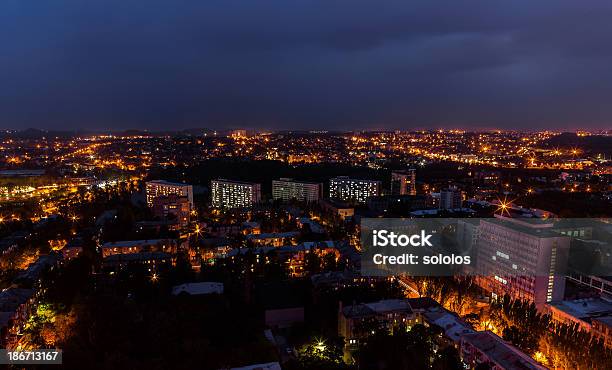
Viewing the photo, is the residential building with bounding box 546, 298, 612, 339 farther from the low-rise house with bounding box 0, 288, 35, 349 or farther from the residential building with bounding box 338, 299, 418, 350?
the low-rise house with bounding box 0, 288, 35, 349

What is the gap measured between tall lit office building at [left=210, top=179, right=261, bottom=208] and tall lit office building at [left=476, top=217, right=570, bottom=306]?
940cm

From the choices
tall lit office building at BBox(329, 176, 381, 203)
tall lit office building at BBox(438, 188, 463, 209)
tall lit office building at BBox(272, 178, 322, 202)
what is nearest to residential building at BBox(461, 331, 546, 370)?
tall lit office building at BBox(438, 188, 463, 209)

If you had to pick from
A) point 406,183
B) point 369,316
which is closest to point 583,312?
point 369,316

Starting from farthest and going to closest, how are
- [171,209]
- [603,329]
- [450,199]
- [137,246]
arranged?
[450,199], [171,209], [137,246], [603,329]

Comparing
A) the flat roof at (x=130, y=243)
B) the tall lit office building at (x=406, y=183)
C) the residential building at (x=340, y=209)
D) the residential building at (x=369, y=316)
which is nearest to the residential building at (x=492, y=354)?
the residential building at (x=369, y=316)

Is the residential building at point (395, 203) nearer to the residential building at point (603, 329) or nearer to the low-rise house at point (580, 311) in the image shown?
the low-rise house at point (580, 311)

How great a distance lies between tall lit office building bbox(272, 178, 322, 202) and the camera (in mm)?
16734

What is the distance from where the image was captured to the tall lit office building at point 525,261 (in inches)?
278

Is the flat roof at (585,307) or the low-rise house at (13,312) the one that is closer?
the low-rise house at (13,312)

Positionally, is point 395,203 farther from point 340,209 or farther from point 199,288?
point 199,288

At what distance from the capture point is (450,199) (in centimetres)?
1478

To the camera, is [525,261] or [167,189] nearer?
[525,261]

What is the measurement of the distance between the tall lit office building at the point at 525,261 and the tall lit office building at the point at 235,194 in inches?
370

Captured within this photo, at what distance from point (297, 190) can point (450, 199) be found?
561 cm
